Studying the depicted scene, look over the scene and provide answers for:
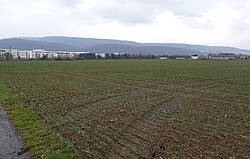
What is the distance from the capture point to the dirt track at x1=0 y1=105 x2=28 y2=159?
6406 mm

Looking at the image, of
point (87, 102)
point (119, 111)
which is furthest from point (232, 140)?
point (87, 102)

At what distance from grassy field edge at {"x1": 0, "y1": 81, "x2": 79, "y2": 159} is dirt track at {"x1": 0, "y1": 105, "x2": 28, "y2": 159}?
0.52ft

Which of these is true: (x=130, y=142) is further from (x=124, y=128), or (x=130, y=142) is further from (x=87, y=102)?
(x=87, y=102)

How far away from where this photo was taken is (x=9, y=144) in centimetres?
717

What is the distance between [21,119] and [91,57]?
437 feet

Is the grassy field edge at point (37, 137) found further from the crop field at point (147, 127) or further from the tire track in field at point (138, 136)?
the tire track in field at point (138, 136)

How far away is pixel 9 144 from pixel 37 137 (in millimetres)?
754

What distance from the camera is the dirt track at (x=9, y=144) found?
641cm

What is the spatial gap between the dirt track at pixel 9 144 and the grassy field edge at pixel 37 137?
0.16 metres

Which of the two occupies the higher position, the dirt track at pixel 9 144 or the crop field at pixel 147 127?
the crop field at pixel 147 127

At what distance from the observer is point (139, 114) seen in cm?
1080

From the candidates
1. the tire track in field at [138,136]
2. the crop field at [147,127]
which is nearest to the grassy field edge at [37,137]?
the crop field at [147,127]

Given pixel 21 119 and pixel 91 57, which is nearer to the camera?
pixel 21 119

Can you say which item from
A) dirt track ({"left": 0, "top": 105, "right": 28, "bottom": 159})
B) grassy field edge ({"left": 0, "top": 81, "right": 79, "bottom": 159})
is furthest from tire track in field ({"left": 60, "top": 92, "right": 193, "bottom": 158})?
dirt track ({"left": 0, "top": 105, "right": 28, "bottom": 159})
